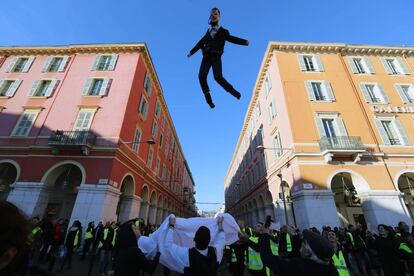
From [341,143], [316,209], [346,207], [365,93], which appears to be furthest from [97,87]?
[346,207]

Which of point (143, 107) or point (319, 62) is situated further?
point (143, 107)

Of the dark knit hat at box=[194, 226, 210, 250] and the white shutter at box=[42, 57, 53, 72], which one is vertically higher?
the white shutter at box=[42, 57, 53, 72]

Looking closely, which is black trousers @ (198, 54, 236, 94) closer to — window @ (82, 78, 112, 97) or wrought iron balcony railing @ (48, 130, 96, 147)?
wrought iron balcony railing @ (48, 130, 96, 147)

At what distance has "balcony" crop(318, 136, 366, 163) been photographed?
1467 cm

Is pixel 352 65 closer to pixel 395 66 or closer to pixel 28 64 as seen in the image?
Result: pixel 395 66

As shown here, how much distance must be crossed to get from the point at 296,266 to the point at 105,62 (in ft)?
76.4

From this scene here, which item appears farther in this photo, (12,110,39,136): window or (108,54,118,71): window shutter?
(108,54,118,71): window shutter

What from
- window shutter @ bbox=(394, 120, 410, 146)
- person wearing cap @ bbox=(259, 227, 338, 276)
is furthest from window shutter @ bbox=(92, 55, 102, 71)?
window shutter @ bbox=(394, 120, 410, 146)

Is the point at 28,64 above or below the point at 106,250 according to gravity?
above

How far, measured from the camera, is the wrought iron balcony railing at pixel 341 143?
48.9 ft

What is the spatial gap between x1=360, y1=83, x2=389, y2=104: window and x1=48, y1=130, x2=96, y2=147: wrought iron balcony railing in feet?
77.3

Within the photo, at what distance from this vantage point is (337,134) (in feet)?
53.8

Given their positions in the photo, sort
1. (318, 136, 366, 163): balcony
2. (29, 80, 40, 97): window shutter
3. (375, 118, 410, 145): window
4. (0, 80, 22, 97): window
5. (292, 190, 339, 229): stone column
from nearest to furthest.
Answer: (292, 190, 339, 229): stone column → (318, 136, 366, 163): balcony → (375, 118, 410, 145): window → (29, 80, 40, 97): window shutter → (0, 80, 22, 97): window

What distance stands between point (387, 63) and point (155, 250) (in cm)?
2749
